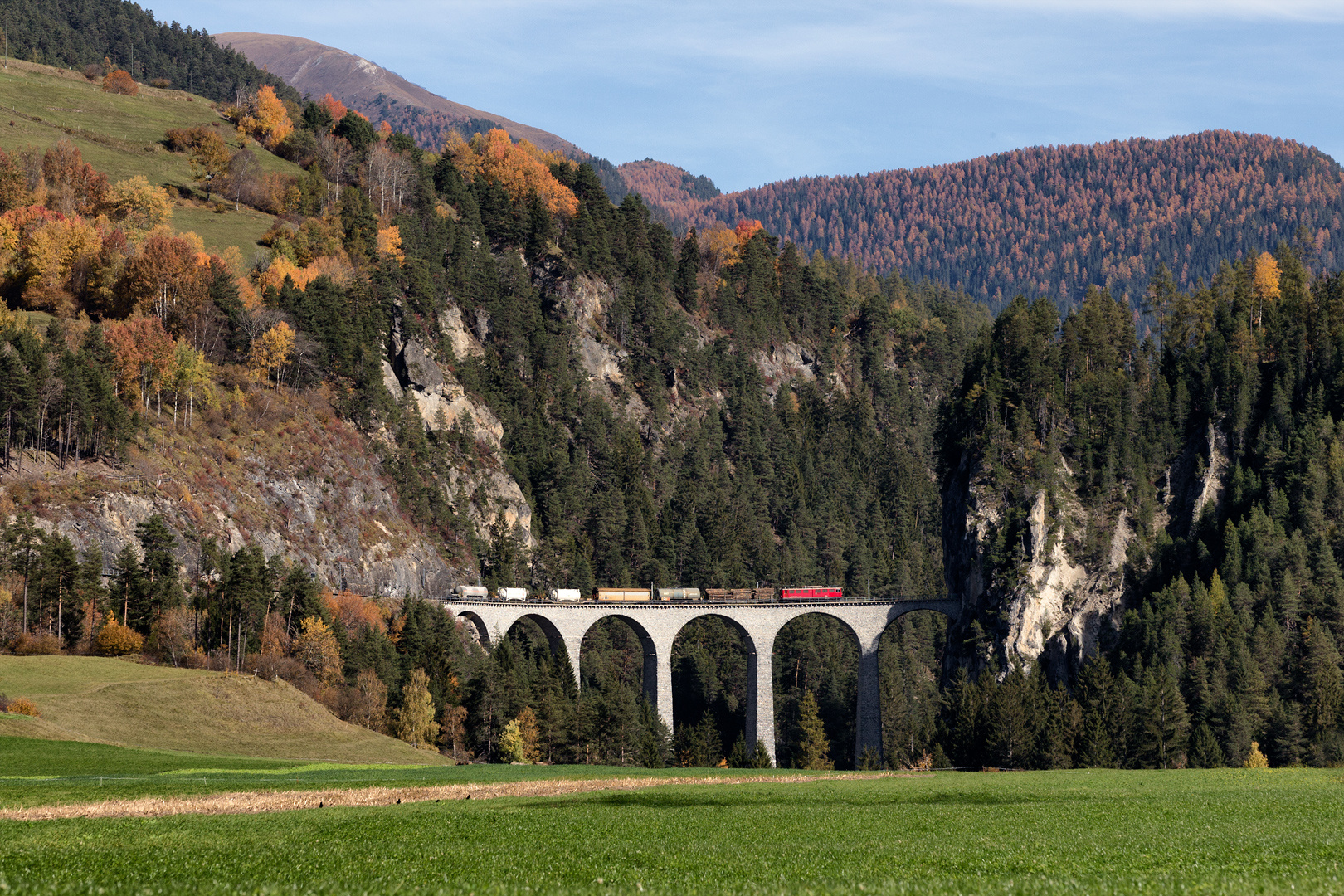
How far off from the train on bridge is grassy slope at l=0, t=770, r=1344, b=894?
86156mm

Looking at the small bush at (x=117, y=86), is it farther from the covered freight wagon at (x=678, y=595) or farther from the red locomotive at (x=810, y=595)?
the red locomotive at (x=810, y=595)

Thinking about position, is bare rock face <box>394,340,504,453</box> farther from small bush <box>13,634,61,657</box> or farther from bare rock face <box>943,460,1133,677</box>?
small bush <box>13,634,61,657</box>

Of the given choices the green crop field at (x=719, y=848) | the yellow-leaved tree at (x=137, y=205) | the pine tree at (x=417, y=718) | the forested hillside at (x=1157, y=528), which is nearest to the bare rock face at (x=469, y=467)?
the yellow-leaved tree at (x=137, y=205)

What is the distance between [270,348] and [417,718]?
173 feet

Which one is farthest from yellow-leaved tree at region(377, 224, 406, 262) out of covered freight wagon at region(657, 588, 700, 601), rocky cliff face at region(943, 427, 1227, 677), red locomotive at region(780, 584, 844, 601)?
rocky cliff face at region(943, 427, 1227, 677)

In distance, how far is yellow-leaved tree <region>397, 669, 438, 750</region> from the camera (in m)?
97.1

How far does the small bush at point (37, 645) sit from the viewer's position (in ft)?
278

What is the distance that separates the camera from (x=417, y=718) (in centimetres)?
9769

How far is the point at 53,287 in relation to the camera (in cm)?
12631

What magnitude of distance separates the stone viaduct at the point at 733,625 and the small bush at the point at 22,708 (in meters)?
59.8

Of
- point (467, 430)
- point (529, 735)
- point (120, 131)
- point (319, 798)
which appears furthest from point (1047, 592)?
point (120, 131)

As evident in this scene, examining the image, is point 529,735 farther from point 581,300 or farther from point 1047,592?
point 581,300

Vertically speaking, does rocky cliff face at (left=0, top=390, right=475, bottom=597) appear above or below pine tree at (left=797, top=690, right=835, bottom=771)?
above

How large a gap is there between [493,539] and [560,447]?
26.2m
